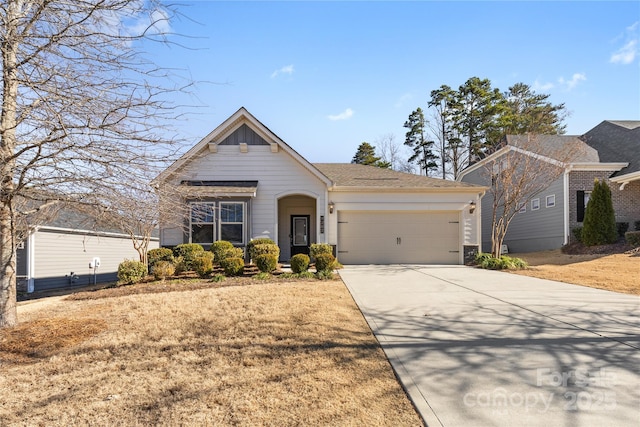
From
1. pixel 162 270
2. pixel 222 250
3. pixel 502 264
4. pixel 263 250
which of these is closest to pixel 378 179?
pixel 502 264

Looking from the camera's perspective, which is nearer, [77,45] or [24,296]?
[77,45]

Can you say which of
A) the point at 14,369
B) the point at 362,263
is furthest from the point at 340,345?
the point at 362,263

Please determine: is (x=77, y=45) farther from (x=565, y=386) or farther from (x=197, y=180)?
(x=197, y=180)

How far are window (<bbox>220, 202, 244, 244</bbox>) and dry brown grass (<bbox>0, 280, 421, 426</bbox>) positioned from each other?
6.53 meters

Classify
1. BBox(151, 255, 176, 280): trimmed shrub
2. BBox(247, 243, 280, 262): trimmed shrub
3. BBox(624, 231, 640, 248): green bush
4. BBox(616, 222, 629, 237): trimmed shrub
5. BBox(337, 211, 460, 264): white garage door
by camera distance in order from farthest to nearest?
BBox(616, 222, 629, 237): trimmed shrub < BBox(624, 231, 640, 248): green bush < BBox(337, 211, 460, 264): white garage door < BBox(247, 243, 280, 262): trimmed shrub < BBox(151, 255, 176, 280): trimmed shrub

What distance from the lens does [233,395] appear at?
333cm

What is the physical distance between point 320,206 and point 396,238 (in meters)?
3.29

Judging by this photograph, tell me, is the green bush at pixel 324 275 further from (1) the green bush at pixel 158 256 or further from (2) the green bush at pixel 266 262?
(1) the green bush at pixel 158 256

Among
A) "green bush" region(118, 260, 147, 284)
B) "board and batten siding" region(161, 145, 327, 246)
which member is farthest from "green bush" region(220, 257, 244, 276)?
"board and batten siding" region(161, 145, 327, 246)

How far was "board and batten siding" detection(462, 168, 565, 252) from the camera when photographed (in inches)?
691

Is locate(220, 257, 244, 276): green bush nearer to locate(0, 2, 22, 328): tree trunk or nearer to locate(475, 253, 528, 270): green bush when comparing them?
locate(0, 2, 22, 328): tree trunk

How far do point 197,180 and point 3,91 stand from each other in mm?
8555

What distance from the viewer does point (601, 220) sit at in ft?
51.1

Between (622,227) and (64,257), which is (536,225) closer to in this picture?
(622,227)
